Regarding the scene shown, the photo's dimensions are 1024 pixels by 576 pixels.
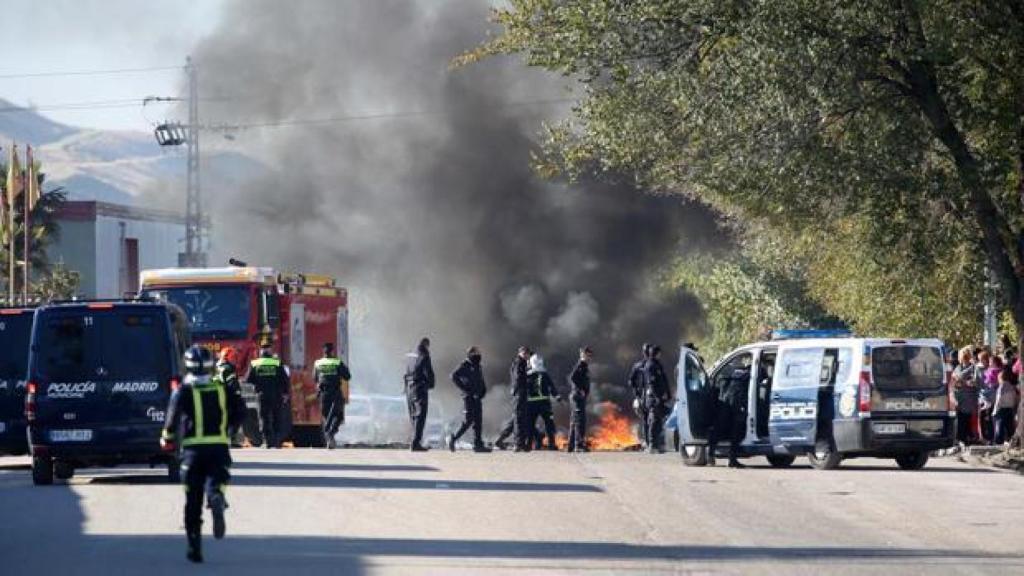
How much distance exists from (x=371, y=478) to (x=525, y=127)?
85.0 feet

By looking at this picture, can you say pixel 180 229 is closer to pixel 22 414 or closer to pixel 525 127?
pixel 525 127

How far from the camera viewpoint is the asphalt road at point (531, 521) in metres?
14.2

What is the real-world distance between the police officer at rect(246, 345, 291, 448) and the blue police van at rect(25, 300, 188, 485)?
8.55 metres

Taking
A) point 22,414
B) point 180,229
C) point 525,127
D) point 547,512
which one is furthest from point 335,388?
point 180,229

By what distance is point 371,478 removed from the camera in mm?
23109

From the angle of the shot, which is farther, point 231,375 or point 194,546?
point 231,375

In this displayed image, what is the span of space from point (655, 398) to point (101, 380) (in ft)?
39.2

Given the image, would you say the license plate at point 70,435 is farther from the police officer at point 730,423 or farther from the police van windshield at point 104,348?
the police officer at point 730,423

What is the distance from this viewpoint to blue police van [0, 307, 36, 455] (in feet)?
83.2

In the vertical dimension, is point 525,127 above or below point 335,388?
above

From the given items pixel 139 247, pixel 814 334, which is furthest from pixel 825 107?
pixel 139 247

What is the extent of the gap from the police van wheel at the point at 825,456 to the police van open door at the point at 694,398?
152 centimetres

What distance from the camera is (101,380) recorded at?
2169cm

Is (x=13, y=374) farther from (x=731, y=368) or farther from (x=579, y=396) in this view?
(x=579, y=396)
